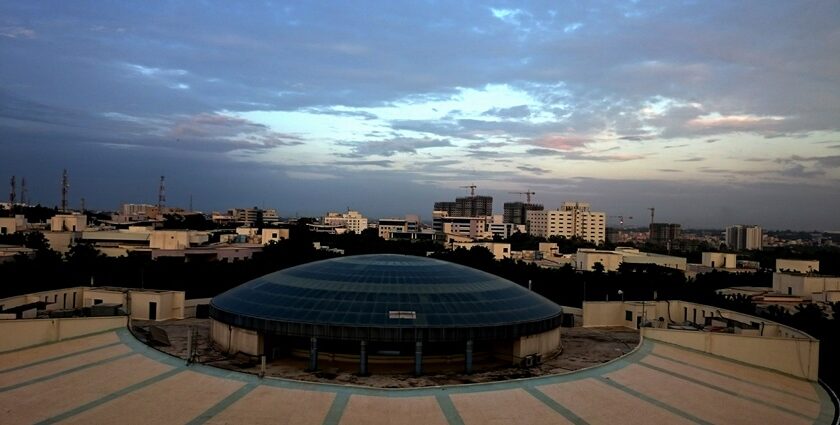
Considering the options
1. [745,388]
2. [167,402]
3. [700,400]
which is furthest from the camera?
[745,388]

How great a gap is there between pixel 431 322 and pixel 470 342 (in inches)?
109

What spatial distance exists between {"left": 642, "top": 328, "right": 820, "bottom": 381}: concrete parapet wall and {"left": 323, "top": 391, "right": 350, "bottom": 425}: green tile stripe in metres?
23.8

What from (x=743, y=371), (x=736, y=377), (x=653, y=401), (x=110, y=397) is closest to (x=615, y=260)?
(x=743, y=371)

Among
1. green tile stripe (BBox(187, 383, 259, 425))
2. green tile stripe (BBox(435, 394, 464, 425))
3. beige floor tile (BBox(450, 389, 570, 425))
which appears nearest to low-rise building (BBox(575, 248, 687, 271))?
beige floor tile (BBox(450, 389, 570, 425))

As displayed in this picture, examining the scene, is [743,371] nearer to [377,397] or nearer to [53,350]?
[377,397]

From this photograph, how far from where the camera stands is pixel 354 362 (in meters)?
35.3

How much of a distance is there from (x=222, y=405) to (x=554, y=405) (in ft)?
48.7

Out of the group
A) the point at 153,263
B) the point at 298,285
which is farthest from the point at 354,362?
the point at 153,263

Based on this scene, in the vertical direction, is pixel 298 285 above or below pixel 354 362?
above

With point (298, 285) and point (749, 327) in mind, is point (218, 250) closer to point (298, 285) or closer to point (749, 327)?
point (298, 285)

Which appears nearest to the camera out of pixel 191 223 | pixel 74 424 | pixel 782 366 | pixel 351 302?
pixel 74 424

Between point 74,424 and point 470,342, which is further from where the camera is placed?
point 470,342

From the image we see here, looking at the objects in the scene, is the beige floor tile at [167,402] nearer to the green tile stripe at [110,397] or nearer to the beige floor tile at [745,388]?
the green tile stripe at [110,397]

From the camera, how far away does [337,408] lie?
960 inches
